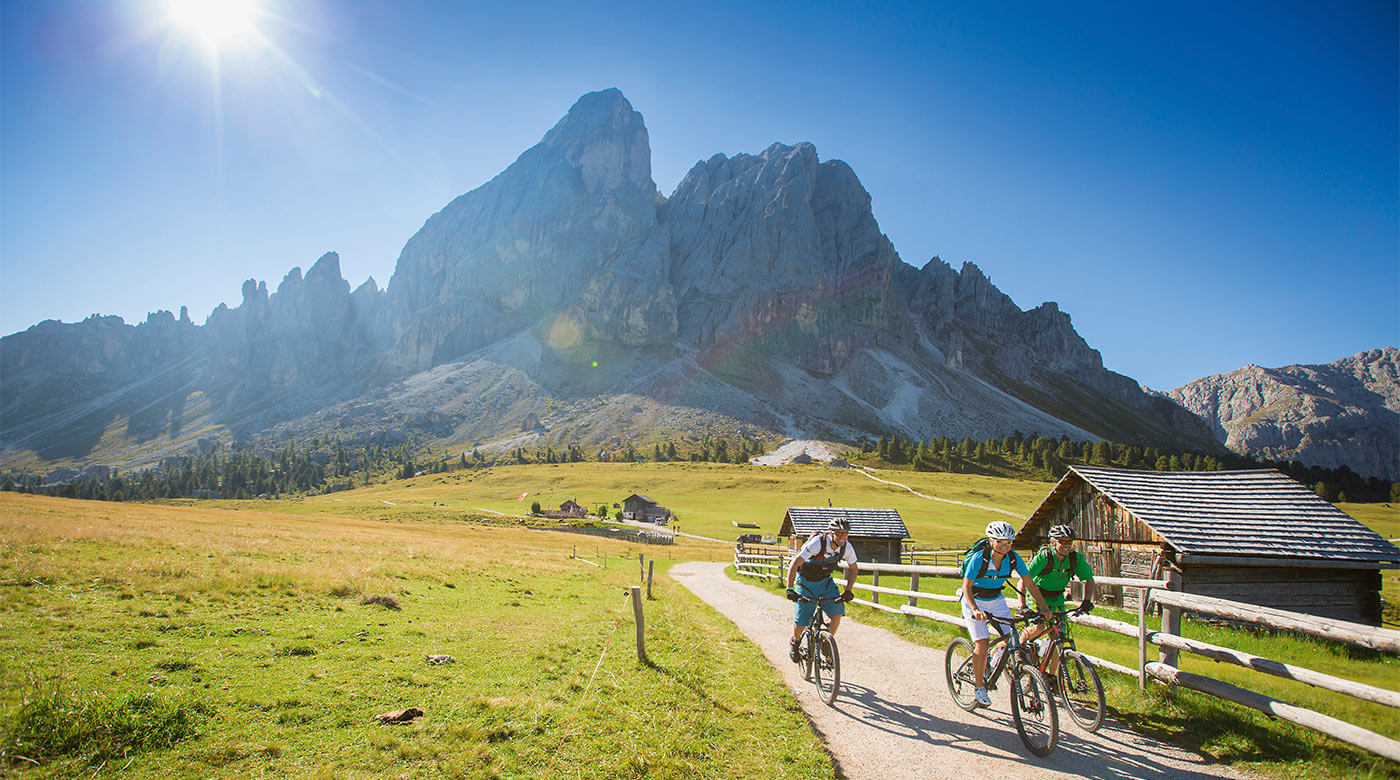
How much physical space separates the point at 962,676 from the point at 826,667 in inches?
83.5

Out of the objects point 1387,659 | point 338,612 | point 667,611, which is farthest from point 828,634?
point 1387,659

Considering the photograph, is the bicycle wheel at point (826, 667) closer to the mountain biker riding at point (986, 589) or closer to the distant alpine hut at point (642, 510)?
the mountain biker riding at point (986, 589)

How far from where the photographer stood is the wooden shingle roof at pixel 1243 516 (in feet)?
65.7

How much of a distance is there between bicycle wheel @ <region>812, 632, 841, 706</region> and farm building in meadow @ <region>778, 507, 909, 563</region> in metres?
32.5

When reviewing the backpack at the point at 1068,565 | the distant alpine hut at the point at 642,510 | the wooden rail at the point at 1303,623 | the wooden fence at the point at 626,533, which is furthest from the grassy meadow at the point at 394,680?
the distant alpine hut at the point at 642,510

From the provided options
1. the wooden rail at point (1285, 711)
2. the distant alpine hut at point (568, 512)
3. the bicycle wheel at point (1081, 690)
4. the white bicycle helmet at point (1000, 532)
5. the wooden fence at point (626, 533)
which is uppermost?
the white bicycle helmet at point (1000, 532)

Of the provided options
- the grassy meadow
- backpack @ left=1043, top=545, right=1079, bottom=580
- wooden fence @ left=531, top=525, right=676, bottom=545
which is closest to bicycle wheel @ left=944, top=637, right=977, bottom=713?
backpack @ left=1043, top=545, right=1079, bottom=580

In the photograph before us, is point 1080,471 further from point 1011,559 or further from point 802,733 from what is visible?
point 802,733

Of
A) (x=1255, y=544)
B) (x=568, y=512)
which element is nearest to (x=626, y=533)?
(x=568, y=512)

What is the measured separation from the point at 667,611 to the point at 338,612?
8.77 m

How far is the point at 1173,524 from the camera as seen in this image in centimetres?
2111

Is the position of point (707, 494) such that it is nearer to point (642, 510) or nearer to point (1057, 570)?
point (642, 510)

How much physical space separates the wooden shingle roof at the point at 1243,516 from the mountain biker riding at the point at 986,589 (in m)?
15.8

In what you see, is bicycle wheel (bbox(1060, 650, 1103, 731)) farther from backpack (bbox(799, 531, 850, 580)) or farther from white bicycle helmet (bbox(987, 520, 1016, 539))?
backpack (bbox(799, 531, 850, 580))
